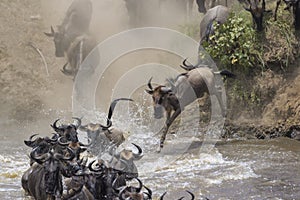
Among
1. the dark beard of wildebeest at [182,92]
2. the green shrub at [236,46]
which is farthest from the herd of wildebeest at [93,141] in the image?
the green shrub at [236,46]

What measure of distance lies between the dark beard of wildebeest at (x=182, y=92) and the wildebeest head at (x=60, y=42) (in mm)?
6332

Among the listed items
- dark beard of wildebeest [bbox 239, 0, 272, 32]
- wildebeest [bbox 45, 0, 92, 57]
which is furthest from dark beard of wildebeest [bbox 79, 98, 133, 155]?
wildebeest [bbox 45, 0, 92, 57]

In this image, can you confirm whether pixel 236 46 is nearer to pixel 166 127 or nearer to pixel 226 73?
pixel 226 73

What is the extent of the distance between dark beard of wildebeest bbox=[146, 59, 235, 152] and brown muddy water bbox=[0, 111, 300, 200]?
707 mm

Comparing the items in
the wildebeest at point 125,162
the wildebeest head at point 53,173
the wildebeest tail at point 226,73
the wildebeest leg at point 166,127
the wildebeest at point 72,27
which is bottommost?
the wildebeest leg at point 166,127

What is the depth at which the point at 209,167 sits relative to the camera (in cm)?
1258

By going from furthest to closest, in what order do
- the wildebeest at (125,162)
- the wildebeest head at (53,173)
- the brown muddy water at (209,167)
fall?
the brown muddy water at (209,167), the wildebeest at (125,162), the wildebeest head at (53,173)

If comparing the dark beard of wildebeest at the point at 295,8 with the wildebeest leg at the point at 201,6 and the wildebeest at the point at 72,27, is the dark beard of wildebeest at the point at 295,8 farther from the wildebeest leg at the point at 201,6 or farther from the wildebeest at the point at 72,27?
the wildebeest at the point at 72,27

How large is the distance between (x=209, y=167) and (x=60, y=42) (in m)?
9.66

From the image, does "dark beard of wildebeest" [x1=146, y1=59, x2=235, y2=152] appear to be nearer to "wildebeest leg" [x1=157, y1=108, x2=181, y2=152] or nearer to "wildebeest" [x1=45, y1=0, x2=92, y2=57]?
"wildebeest leg" [x1=157, y1=108, x2=181, y2=152]

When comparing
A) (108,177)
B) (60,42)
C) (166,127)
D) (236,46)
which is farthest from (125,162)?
(60,42)

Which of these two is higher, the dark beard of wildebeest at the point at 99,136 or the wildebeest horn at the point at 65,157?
the wildebeest horn at the point at 65,157

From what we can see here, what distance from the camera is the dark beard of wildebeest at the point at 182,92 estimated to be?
1423cm

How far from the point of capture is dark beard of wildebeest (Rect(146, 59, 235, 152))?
560 inches
